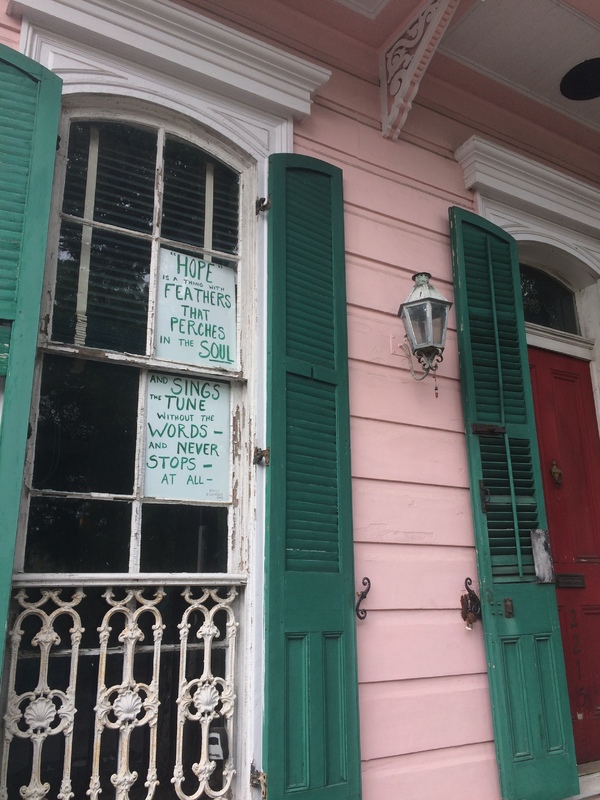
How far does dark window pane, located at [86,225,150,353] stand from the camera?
2.38m

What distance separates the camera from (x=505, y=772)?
2604mm

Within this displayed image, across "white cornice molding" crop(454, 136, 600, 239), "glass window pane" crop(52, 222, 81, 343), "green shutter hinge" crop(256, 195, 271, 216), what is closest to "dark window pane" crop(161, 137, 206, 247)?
"green shutter hinge" crop(256, 195, 271, 216)

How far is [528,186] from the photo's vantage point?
3.64m

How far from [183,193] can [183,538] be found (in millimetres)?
1435

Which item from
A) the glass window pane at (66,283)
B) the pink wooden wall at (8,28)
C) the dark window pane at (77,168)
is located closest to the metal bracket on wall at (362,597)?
the glass window pane at (66,283)

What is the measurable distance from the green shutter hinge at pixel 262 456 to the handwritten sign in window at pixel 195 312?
15.2 inches

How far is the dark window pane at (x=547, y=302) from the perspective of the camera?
390 cm

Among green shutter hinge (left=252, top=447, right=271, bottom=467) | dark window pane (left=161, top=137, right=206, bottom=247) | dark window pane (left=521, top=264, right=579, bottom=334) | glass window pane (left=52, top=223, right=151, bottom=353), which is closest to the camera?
glass window pane (left=52, top=223, right=151, bottom=353)

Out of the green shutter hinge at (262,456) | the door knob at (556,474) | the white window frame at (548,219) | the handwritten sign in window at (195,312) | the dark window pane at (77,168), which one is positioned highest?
the white window frame at (548,219)

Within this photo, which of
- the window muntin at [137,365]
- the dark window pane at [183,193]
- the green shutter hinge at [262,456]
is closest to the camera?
the window muntin at [137,365]

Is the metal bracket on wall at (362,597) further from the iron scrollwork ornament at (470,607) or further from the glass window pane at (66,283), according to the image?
the glass window pane at (66,283)

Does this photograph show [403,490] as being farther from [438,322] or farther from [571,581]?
[571,581]

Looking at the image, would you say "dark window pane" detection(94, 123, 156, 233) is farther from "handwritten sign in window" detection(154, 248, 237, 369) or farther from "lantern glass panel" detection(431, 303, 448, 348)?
"lantern glass panel" detection(431, 303, 448, 348)

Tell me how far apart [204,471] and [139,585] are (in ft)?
1.60
